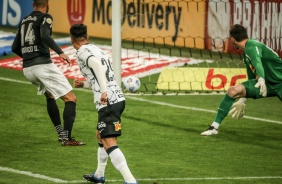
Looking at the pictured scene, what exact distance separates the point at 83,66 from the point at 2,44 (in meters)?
11.2

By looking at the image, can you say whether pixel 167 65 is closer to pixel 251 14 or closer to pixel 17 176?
pixel 251 14

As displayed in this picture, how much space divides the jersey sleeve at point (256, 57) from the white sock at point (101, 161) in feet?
9.78

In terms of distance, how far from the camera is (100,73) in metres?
9.22

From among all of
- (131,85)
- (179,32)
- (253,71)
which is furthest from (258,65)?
(179,32)

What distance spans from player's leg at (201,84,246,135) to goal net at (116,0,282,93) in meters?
3.83

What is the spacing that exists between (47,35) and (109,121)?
8.90 feet

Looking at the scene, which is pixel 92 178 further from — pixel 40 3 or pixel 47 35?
pixel 40 3

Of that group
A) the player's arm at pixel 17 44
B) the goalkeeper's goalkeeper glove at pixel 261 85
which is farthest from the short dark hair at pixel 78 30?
the goalkeeper's goalkeeper glove at pixel 261 85

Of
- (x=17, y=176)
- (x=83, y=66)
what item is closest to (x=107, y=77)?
(x=83, y=66)

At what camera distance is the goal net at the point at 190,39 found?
55.4 feet

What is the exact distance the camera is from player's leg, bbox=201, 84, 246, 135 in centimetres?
1233

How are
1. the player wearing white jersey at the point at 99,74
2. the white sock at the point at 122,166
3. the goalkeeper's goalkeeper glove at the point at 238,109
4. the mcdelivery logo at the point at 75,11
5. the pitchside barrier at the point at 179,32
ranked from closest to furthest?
the white sock at the point at 122,166, the player wearing white jersey at the point at 99,74, the goalkeeper's goalkeeper glove at the point at 238,109, the pitchside barrier at the point at 179,32, the mcdelivery logo at the point at 75,11

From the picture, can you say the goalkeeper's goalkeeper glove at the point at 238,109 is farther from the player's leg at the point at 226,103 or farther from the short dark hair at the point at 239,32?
the short dark hair at the point at 239,32

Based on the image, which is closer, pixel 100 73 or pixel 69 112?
pixel 100 73
